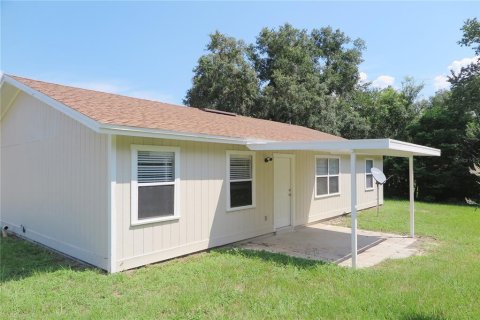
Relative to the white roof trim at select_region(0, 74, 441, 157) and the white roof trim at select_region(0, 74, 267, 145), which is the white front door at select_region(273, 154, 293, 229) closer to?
the white roof trim at select_region(0, 74, 441, 157)

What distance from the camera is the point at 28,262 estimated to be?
6.57m

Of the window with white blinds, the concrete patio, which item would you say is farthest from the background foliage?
the window with white blinds

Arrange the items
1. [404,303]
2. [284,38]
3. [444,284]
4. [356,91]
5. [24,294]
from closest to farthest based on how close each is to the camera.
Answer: [404,303], [24,294], [444,284], [284,38], [356,91]

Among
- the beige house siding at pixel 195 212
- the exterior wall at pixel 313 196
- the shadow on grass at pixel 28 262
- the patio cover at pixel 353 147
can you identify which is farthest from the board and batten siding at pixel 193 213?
the exterior wall at pixel 313 196

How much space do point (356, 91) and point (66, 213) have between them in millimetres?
27367

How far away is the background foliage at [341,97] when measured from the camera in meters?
19.8

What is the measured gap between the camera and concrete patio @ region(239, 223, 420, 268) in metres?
7.18

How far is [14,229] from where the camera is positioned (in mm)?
9367

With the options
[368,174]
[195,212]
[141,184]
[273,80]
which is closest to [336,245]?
[195,212]

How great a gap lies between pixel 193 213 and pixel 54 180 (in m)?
3.10

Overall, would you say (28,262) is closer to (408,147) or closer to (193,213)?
(193,213)

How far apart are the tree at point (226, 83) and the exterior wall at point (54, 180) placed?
1597 centimetres

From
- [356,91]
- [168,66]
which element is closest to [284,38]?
[356,91]

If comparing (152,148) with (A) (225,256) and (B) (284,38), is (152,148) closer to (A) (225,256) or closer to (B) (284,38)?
(A) (225,256)
